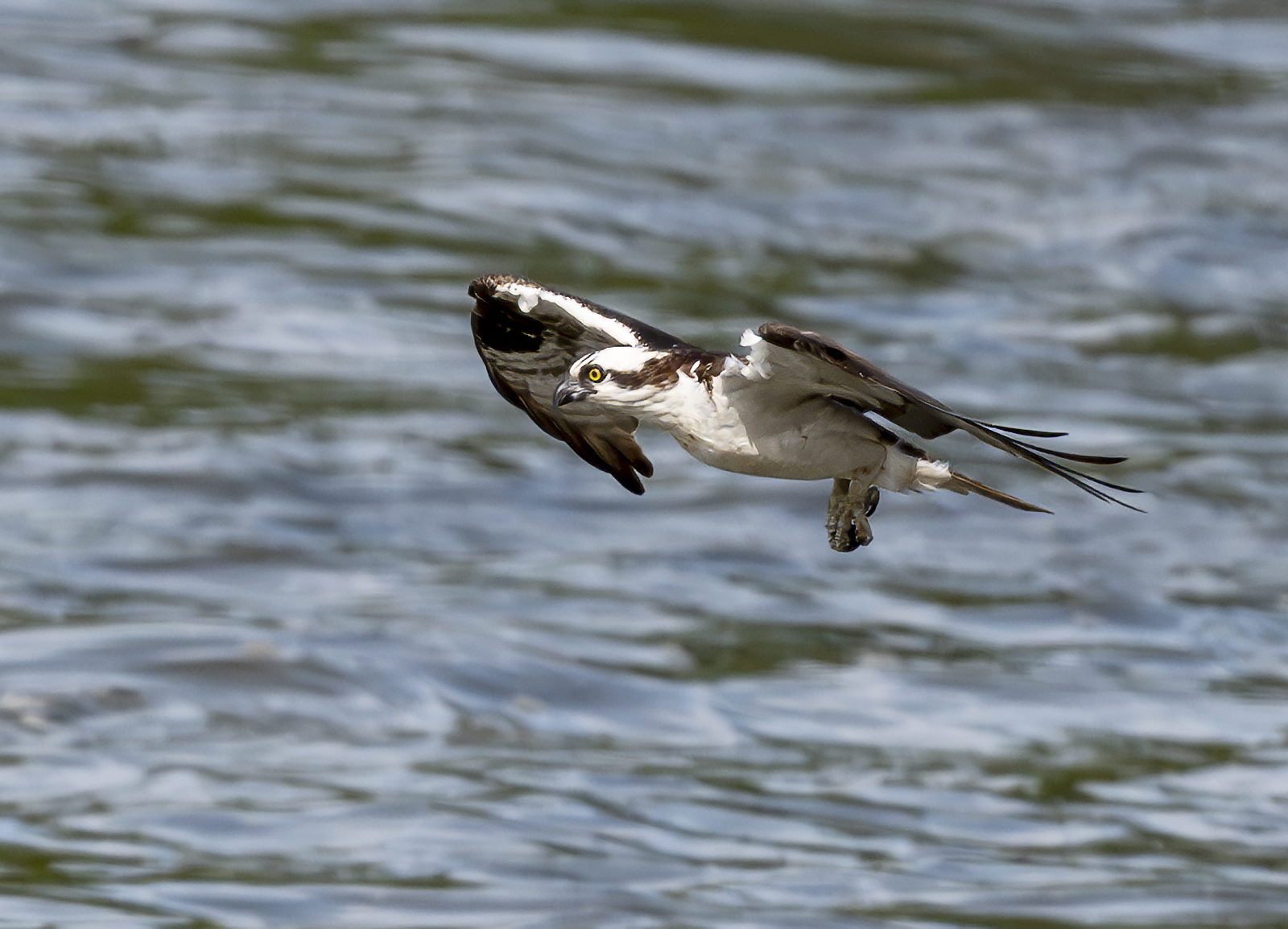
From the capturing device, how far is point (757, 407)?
27.1 ft

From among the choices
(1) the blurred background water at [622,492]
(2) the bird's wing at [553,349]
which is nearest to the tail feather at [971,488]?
(2) the bird's wing at [553,349]

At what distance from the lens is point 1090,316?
29.6m

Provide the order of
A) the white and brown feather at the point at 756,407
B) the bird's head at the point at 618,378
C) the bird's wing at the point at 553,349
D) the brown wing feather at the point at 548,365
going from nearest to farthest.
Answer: the white and brown feather at the point at 756,407
the bird's head at the point at 618,378
the bird's wing at the point at 553,349
the brown wing feather at the point at 548,365

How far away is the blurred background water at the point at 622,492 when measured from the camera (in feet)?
63.2

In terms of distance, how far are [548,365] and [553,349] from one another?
8 cm

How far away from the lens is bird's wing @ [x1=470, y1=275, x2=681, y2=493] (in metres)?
9.08

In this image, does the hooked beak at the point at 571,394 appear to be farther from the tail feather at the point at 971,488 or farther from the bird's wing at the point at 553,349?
the tail feather at the point at 971,488

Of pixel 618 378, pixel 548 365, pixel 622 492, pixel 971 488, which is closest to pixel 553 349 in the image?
pixel 548 365

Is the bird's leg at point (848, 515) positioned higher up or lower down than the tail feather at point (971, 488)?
lower down

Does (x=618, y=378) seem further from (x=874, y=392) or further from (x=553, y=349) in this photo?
(x=874, y=392)

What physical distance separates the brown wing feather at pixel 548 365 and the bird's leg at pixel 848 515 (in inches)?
33.9

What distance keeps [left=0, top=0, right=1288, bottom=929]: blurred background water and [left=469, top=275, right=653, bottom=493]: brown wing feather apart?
116 inches

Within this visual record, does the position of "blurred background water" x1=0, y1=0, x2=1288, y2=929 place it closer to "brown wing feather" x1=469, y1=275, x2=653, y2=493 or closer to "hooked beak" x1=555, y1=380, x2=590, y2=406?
"brown wing feather" x1=469, y1=275, x2=653, y2=493

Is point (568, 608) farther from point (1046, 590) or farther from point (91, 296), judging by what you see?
point (91, 296)
